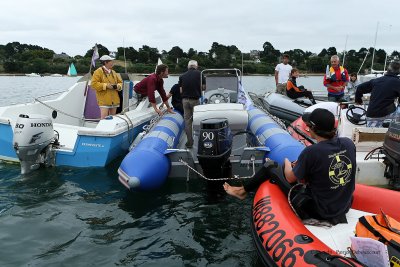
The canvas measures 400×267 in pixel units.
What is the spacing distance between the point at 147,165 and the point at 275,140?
1.99 metres

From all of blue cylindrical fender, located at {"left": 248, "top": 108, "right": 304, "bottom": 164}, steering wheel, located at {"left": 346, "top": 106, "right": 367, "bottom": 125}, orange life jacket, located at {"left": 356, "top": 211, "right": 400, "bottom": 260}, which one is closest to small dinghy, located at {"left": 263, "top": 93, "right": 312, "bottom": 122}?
blue cylindrical fender, located at {"left": 248, "top": 108, "right": 304, "bottom": 164}

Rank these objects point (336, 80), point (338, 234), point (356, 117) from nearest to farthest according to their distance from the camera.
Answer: point (338, 234) < point (356, 117) < point (336, 80)

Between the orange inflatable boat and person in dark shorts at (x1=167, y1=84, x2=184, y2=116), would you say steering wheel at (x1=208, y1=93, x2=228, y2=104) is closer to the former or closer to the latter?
person in dark shorts at (x1=167, y1=84, x2=184, y2=116)

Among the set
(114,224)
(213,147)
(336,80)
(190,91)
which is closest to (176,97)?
(190,91)

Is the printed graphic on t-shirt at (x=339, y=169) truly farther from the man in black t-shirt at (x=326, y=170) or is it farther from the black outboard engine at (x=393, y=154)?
the black outboard engine at (x=393, y=154)

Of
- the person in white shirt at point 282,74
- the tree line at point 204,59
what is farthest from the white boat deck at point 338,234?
the tree line at point 204,59

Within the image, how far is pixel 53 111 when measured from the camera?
7.66m

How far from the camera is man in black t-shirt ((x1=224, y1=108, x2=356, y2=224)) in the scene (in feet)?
10.0

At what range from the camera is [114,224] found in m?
4.35

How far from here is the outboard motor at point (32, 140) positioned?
5426 mm

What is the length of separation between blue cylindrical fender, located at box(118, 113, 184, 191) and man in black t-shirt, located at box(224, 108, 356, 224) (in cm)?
218

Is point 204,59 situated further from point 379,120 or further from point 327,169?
point 327,169

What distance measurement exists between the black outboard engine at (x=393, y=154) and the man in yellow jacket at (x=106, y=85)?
15.6 feet

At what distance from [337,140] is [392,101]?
3.28 m
